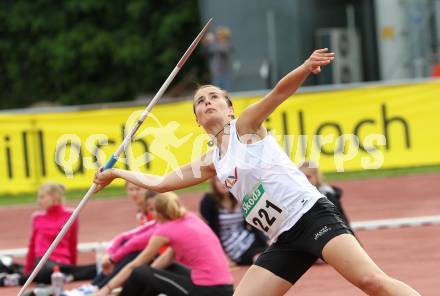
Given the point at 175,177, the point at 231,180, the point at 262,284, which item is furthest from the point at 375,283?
the point at 175,177

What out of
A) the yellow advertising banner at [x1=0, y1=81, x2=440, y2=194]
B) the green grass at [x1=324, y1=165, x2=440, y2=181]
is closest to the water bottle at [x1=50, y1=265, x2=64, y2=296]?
the yellow advertising banner at [x1=0, y1=81, x2=440, y2=194]

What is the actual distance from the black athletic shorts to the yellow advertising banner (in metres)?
10.2

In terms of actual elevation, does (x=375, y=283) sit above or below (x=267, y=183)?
below

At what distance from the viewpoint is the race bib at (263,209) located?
6.80 meters

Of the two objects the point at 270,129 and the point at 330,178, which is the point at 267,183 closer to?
the point at 270,129

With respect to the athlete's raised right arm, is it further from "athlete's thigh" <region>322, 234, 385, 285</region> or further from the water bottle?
the water bottle

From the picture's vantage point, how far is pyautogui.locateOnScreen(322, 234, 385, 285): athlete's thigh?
6508mm

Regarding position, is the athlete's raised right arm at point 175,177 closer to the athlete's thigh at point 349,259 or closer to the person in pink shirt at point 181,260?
the athlete's thigh at point 349,259

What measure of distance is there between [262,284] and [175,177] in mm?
983

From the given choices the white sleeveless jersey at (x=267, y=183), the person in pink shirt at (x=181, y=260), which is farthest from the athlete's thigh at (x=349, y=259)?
the person in pink shirt at (x=181, y=260)

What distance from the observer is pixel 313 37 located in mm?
28375

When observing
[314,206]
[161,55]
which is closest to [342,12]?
[161,55]

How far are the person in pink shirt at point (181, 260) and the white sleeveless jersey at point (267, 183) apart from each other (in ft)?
8.60

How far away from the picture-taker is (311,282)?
10.5m
